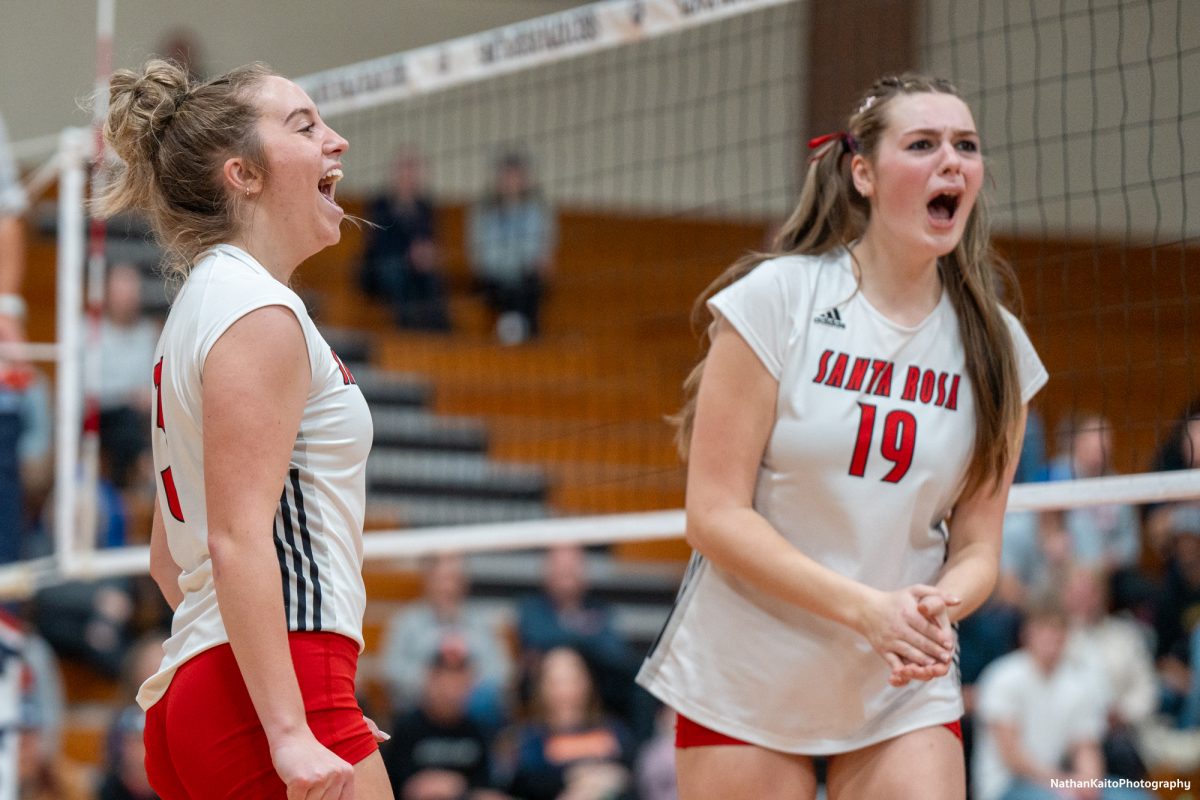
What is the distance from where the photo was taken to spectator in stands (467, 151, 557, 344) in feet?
35.8

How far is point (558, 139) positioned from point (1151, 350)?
4.56m

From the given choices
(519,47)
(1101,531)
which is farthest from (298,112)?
(1101,531)

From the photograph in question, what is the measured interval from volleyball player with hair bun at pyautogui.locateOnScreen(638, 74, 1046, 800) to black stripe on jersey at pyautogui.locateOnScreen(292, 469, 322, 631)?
3.06 ft

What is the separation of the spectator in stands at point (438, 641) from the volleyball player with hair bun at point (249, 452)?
226 inches

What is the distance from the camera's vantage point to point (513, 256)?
10969 millimetres

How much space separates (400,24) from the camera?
1260 centimetres

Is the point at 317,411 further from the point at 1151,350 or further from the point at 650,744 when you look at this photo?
the point at 1151,350

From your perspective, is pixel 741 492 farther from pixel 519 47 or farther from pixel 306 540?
pixel 519 47

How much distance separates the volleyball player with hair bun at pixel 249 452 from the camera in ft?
7.48

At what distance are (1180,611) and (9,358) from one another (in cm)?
548

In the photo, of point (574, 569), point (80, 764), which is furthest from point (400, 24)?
point (80, 764)

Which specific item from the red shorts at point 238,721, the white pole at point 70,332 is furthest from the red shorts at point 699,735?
the white pole at point 70,332

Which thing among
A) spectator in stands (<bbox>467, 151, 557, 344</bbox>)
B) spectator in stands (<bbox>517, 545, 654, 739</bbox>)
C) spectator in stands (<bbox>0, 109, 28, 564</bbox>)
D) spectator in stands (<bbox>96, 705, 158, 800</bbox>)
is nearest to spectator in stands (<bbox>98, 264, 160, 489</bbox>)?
spectator in stands (<bbox>96, 705, 158, 800</bbox>)

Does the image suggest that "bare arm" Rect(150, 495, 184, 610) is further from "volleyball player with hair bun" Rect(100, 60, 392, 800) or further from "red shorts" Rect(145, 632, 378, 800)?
"red shorts" Rect(145, 632, 378, 800)
